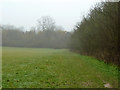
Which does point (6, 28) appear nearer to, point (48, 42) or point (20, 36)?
point (20, 36)

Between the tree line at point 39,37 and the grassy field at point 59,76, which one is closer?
the grassy field at point 59,76

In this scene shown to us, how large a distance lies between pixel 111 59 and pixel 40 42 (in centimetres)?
6582

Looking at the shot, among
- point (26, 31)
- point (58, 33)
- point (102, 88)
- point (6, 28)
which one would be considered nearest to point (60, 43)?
point (58, 33)

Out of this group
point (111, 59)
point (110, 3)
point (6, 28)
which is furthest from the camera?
point (6, 28)

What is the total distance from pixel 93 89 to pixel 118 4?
8.63 m

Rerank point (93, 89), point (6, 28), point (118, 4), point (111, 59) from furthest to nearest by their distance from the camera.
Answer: point (6, 28), point (111, 59), point (118, 4), point (93, 89)

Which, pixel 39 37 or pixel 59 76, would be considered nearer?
pixel 59 76

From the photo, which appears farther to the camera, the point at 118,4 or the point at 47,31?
the point at 47,31

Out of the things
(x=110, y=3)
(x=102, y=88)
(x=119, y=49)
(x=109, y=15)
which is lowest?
(x=102, y=88)

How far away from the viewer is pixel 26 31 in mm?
83000

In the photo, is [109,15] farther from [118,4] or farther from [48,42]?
[48,42]

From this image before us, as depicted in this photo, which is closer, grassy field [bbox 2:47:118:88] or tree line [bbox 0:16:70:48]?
grassy field [bbox 2:47:118:88]

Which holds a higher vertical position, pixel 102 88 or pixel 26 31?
pixel 26 31

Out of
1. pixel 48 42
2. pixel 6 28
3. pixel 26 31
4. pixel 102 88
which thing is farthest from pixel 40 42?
pixel 102 88
